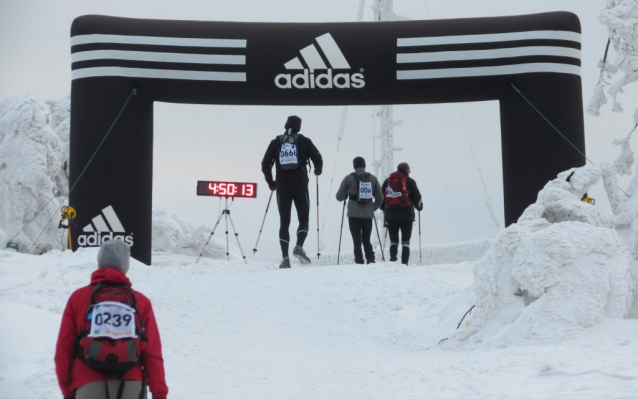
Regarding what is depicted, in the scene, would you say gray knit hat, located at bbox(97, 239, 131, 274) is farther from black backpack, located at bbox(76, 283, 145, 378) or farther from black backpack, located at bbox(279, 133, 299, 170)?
black backpack, located at bbox(279, 133, 299, 170)

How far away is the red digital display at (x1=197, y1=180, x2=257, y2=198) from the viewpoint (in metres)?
14.9

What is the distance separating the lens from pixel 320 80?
13.9 meters

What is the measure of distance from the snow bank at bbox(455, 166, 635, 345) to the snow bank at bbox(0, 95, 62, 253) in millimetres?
19987

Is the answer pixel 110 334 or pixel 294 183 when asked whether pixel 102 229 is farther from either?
pixel 110 334

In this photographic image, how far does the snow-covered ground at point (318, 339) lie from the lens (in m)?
6.96

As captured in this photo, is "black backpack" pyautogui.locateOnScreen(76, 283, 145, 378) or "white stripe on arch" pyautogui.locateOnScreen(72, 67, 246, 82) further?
"white stripe on arch" pyautogui.locateOnScreen(72, 67, 246, 82)

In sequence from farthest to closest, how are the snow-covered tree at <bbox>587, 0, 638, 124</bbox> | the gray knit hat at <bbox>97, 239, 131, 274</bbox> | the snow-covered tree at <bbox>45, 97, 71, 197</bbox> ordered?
the snow-covered tree at <bbox>45, 97, 71, 197</bbox>
the snow-covered tree at <bbox>587, 0, 638, 124</bbox>
the gray knit hat at <bbox>97, 239, 131, 274</bbox>

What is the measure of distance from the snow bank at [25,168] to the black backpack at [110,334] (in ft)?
74.6

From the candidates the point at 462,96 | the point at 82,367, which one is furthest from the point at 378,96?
the point at 82,367

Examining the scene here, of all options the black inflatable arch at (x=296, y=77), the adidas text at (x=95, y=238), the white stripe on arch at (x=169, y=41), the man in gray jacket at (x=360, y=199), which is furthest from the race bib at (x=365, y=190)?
the adidas text at (x=95, y=238)

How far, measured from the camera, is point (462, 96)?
14008 millimetres

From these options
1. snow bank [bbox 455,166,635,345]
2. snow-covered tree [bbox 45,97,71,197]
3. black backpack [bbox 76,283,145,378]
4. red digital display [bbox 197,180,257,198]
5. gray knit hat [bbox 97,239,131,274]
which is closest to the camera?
black backpack [bbox 76,283,145,378]

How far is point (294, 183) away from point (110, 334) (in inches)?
320

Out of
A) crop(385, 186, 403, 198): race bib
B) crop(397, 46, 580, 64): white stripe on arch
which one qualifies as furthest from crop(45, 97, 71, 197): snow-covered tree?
crop(397, 46, 580, 64): white stripe on arch
